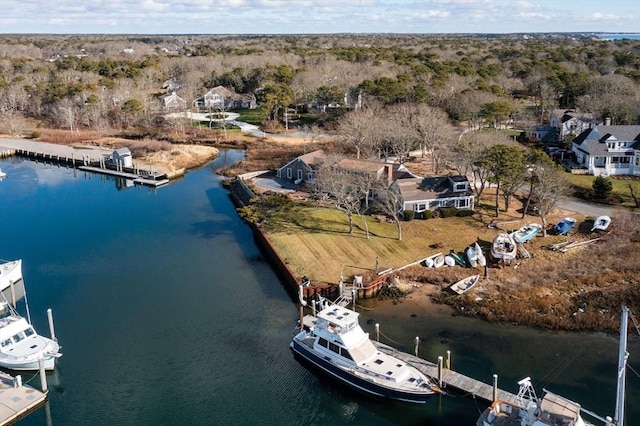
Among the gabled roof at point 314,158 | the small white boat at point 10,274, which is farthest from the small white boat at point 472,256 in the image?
the small white boat at point 10,274

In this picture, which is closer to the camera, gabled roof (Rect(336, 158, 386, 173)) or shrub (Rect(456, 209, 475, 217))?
shrub (Rect(456, 209, 475, 217))

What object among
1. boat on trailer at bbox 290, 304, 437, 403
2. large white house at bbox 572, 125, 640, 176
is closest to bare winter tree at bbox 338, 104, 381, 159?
large white house at bbox 572, 125, 640, 176

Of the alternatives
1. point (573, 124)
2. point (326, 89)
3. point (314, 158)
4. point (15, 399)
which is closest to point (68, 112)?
point (326, 89)

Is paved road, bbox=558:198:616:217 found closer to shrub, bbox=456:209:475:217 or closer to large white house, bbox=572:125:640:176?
shrub, bbox=456:209:475:217

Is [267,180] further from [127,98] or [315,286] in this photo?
[127,98]

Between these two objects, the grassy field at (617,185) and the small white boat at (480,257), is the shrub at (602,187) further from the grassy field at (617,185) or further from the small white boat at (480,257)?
the small white boat at (480,257)

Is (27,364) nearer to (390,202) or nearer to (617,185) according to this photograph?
(390,202)

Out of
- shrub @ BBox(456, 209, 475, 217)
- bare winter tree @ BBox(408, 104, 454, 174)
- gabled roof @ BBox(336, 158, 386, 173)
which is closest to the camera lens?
shrub @ BBox(456, 209, 475, 217)

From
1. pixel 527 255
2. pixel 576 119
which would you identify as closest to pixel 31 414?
pixel 527 255
